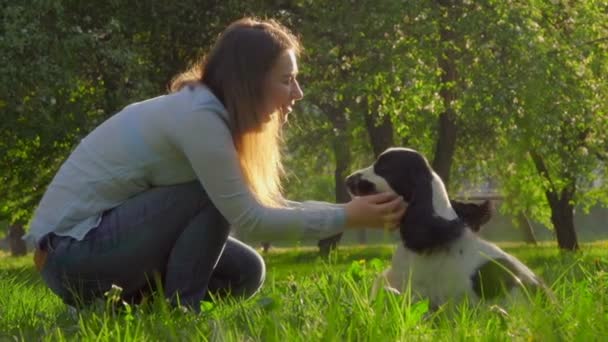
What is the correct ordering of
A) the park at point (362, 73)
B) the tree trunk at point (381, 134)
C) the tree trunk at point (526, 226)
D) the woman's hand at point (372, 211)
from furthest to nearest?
the tree trunk at point (526, 226) < the tree trunk at point (381, 134) < the park at point (362, 73) < the woman's hand at point (372, 211)

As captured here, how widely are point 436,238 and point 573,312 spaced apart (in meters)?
1.25

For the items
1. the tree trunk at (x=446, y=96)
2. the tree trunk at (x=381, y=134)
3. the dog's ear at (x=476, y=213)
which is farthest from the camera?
the tree trunk at (x=381, y=134)

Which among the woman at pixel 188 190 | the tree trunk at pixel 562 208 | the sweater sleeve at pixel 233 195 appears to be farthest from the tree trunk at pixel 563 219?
the sweater sleeve at pixel 233 195

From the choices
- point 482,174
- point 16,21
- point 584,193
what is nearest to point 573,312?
point 16,21

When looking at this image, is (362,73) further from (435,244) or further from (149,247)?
(149,247)

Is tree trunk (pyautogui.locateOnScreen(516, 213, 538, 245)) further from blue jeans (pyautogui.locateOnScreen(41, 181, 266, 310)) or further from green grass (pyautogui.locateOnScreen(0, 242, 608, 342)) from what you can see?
green grass (pyautogui.locateOnScreen(0, 242, 608, 342))

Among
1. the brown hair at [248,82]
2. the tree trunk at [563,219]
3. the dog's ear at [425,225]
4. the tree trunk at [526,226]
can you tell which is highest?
the brown hair at [248,82]

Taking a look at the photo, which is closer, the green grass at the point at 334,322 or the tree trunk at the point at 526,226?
the green grass at the point at 334,322

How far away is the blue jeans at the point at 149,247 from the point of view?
4965mm

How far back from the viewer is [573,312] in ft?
12.6

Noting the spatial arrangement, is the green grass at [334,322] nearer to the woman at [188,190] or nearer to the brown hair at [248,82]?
the woman at [188,190]

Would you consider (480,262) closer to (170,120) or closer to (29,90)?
(170,120)

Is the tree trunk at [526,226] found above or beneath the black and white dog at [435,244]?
beneath

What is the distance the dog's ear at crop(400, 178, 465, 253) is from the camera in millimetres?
5035
